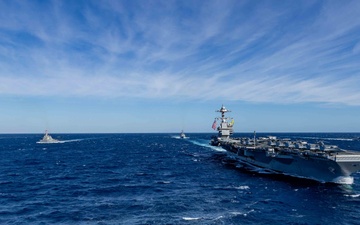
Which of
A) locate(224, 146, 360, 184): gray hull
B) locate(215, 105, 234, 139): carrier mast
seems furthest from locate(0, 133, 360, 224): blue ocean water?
locate(215, 105, 234, 139): carrier mast

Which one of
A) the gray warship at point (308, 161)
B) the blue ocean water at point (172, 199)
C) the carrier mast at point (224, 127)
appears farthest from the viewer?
the carrier mast at point (224, 127)

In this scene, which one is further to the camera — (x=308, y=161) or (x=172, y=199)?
(x=308, y=161)

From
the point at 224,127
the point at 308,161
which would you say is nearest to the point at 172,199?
the point at 308,161

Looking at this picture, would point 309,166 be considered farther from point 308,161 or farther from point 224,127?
point 224,127

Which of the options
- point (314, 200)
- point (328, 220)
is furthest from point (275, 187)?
point (328, 220)

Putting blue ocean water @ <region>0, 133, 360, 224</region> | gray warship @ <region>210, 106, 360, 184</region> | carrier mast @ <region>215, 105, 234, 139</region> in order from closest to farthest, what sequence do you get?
1. blue ocean water @ <region>0, 133, 360, 224</region>
2. gray warship @ <region>210, 106, 360, 184</region>
3. carrier mast @ <region>215, 105, 234, 139</region>

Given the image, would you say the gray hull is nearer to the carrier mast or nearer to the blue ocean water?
the blue ocean water

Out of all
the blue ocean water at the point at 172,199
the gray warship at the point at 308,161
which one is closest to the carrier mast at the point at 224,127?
the gray warship at the point at 308,161

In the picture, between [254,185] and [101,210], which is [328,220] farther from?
[101,210]

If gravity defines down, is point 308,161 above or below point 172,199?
above

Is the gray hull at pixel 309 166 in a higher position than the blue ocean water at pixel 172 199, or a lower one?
higher

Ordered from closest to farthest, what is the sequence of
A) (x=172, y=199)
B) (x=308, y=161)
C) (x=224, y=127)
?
(x=172, y=199) < (x=308, y=161) < (x=224, y=127)

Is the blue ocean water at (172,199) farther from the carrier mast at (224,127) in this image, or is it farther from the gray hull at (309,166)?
the carrier mast at (224,127)

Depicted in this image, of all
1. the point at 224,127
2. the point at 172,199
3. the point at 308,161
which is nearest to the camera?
the point at 172,199
